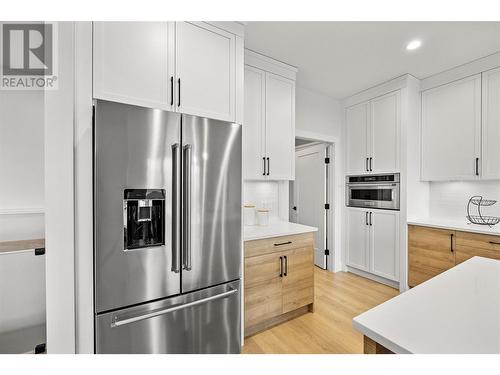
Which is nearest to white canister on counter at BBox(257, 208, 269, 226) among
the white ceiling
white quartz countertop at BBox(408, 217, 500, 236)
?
the white ceiling

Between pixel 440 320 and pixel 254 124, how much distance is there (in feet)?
7.09

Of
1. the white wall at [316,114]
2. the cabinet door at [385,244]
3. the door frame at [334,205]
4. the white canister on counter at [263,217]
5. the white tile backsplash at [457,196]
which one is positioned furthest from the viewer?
the door frame at [334,205]

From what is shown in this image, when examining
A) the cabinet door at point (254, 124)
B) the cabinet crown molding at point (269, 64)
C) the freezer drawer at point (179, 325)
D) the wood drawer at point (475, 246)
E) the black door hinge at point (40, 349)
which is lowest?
the black door hinge at point (40, 349)


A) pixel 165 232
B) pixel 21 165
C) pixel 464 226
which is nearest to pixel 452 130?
pixel 464 226

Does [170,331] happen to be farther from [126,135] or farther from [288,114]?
[288,114]

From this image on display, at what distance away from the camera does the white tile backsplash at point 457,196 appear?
2.82m

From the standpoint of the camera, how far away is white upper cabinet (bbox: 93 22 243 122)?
4.64ft

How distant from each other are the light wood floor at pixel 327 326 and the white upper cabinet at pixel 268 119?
1.48 metres

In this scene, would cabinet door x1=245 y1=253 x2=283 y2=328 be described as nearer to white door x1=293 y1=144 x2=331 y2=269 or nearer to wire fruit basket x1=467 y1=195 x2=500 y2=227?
white door x1=293 y1=144 x2=331 y2=269

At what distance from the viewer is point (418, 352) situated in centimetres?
65

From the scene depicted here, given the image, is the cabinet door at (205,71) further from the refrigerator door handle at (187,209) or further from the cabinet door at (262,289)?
the cabinet door at (262,289)

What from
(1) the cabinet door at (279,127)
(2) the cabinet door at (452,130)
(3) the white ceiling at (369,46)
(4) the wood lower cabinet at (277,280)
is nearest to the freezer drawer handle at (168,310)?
(4) the wood lower cabinet at (277,280)

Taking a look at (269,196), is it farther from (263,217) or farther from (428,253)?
(428,253)

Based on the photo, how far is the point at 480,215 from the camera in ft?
9.13
